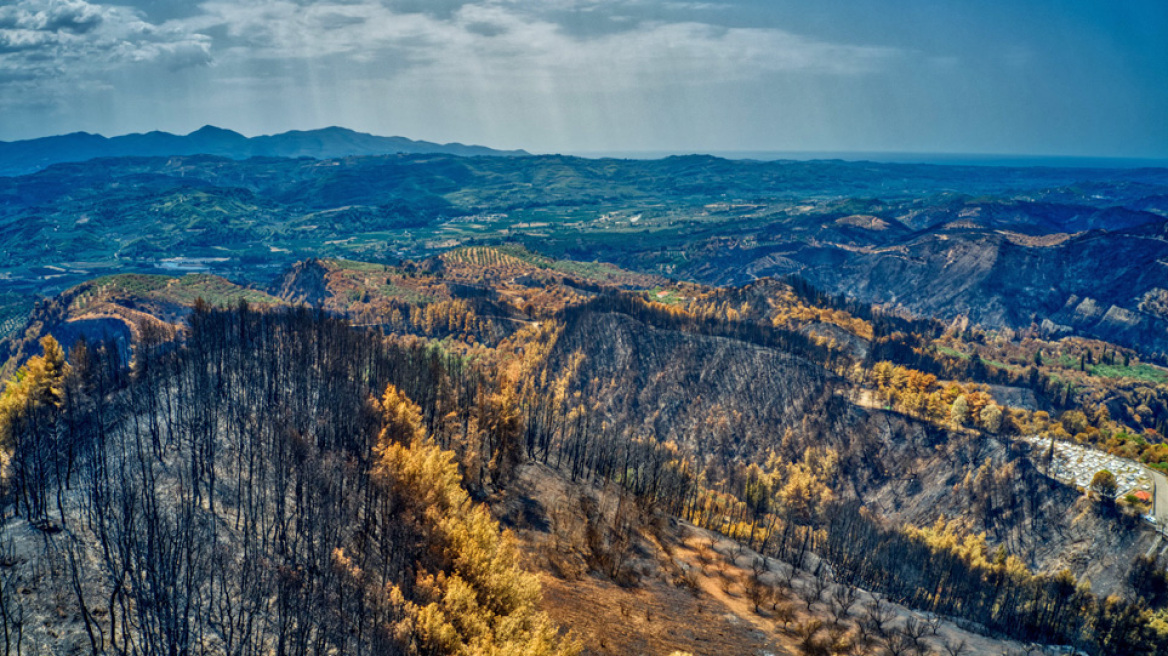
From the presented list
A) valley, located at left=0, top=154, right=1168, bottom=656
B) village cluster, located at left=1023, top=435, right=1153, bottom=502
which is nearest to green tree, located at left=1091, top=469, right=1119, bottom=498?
valley, located at left=0, top=154, right=1168, bottom=656

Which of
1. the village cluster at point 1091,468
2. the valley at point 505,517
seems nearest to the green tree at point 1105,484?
the valley at point 505,517

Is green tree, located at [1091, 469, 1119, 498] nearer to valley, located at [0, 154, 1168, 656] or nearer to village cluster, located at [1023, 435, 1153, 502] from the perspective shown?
valley, located at [0, 154, 1168, 656]

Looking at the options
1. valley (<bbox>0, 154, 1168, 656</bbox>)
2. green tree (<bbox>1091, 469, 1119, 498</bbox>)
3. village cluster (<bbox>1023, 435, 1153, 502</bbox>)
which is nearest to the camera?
valley (<bbox>0, 154, 1168, 656</bbox>)

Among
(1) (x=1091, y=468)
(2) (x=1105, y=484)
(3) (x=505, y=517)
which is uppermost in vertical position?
(3) (x=505, y=517)

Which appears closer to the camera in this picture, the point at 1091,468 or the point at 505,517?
the point at 505,517

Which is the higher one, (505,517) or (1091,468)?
(505,517)

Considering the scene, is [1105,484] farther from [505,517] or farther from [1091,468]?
[505,517]

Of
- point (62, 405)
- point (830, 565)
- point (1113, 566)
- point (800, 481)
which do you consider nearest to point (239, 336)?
point (62, 405)

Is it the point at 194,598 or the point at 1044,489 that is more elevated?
the point at 194,598

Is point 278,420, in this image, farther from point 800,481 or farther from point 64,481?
point 800,481

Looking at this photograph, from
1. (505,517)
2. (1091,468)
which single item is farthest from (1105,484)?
(505,517)

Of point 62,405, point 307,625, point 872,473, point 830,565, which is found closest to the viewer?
point 307,625
